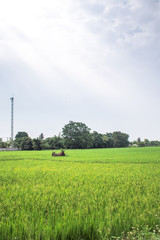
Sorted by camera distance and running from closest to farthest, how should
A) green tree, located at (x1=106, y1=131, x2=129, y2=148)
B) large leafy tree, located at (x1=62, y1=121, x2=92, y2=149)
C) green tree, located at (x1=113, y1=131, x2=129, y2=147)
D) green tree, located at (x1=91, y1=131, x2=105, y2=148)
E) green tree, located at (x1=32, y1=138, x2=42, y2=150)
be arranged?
green tree, located at (x1=32, y1=138, x2=42, y2=150) < large leafy tree, located at (x1=62, y1=121, x2=92, y2=149) < green tree, located at (x1=91, y1=131, x2=105, y2=148) < green tree, located at (x1=106, y1=131, x2=129, y2=148) < green tree, located at (x1=113, y1=131, x2=129, y2=147)

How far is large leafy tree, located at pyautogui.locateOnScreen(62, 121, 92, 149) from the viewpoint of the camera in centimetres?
6388

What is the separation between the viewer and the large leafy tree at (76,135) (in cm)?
6388

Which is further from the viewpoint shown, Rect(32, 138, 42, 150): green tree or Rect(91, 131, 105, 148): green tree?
Rect(91, 131, 105, 148): green tree

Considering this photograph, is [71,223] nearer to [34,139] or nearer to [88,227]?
[88,227]

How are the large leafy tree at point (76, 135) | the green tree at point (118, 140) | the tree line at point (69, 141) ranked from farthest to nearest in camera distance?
the green tree at point (118, 140)
the large leafy tree at point (76, 135)
the tree line at point (69, 141)

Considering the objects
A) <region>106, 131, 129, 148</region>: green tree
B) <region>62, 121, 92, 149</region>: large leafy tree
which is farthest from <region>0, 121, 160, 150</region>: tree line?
<region>106, 131, 129, 148</region>: green tree

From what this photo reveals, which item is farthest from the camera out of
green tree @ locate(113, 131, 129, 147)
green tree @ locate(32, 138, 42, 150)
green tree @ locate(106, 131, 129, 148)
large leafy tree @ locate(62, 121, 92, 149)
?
green tree @ locate(113, 131, 129, 147)

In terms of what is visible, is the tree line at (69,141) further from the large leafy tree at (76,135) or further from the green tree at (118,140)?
the green tree at (118,140)

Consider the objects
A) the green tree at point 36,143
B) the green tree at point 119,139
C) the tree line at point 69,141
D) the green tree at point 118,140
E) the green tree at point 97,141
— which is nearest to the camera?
the green tree at point 36,143

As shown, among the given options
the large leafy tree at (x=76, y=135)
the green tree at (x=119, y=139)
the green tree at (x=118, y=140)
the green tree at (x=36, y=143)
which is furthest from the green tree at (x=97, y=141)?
the green tree at (x=36, y=143)

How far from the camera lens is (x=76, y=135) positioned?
65062 millimetres

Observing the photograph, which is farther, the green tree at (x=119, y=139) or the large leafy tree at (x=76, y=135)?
the green tree at (x=119, y=139)

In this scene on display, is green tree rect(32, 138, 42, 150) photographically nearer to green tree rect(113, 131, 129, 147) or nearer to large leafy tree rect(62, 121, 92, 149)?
large leafy tree rect(62, 121, 92, 149)

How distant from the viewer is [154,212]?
9.14 feet
